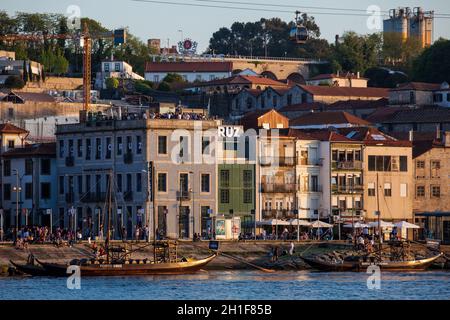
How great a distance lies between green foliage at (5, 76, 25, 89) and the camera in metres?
179

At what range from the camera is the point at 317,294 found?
249 feet

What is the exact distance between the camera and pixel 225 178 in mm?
111812

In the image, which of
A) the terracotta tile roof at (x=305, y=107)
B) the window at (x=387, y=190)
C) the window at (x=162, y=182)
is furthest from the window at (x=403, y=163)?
the terracotta tile roof at (x=305, y=107)

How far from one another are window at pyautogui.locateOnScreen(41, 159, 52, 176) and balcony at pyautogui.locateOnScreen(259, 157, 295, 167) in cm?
1569

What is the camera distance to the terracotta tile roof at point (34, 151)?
117 metres

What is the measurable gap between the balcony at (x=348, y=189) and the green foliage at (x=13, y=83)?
68.6m

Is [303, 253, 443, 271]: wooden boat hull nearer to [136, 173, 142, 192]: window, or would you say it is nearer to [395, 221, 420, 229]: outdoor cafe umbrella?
[395, 221, 420, 229]: outdoor cafe umbrella

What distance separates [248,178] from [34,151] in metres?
16.1

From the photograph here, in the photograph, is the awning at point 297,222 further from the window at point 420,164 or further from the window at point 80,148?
the window at point 80,148

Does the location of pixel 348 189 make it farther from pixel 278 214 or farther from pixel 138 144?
pixel 138 144

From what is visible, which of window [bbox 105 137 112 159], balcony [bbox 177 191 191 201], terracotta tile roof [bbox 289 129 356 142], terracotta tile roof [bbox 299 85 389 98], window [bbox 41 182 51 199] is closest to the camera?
balcony [bbox 177 191 191 201]

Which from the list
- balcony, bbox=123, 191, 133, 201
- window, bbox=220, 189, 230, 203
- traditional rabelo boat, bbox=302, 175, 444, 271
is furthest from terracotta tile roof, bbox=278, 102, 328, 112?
traditional rabelo boat, bbox=302, 175, 444, 271

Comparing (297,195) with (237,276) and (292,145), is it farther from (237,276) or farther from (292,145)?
(237,276)

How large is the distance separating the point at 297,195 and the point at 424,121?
1377 inches
